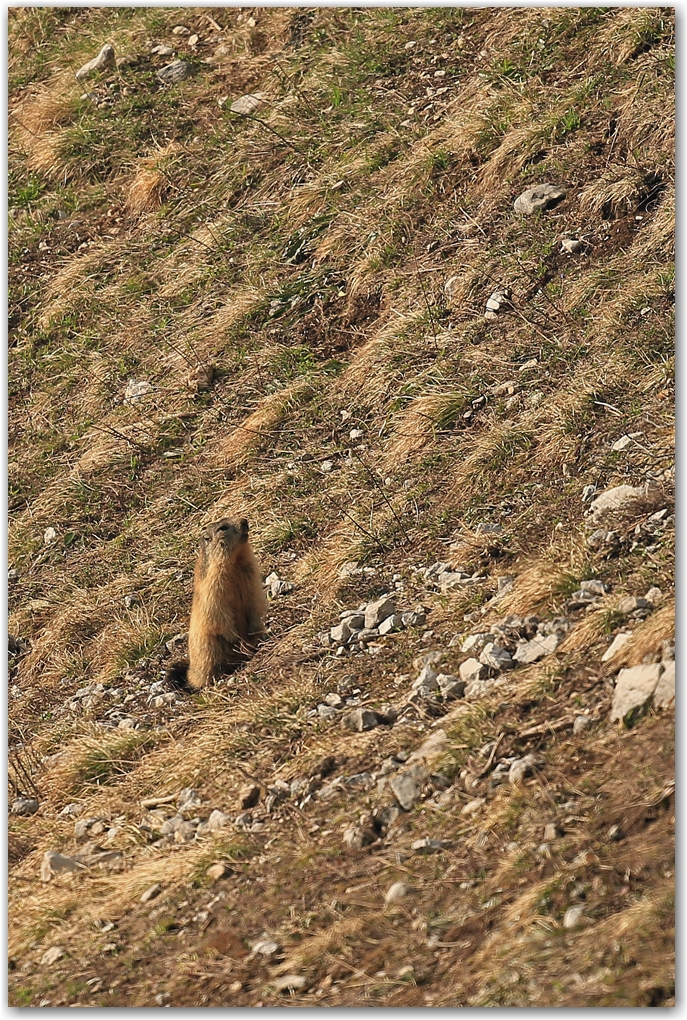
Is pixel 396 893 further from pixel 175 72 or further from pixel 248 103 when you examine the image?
pixel 175 72

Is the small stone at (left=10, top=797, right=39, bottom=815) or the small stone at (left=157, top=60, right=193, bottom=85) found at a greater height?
the small stone at (left=157, top=60, right=193, bottom=85)

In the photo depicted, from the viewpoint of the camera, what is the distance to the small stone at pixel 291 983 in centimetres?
492

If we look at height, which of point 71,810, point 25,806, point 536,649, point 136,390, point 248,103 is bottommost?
point 25,806

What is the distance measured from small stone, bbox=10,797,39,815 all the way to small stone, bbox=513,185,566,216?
6505mm

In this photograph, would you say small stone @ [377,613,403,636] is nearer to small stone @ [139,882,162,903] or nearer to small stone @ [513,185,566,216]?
small stone @ [139,882,162,903]

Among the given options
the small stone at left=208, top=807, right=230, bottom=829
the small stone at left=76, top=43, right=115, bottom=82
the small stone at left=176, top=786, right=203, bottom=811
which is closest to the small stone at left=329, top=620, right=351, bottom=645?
the small stone at left=176, top=786, right=203, bottom=811

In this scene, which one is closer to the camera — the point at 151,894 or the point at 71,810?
the point at 151,894

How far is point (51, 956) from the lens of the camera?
5.99 metres

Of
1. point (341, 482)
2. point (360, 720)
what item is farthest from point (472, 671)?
point (341, 482)

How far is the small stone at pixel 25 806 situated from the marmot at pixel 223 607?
122 cm

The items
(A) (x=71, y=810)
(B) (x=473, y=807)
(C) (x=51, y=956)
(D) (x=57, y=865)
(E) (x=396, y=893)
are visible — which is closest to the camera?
(E) (x=396, y=893)

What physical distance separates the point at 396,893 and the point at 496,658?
1616mm

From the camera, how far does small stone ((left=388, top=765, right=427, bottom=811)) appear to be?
5664 mm

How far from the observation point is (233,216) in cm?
1284
